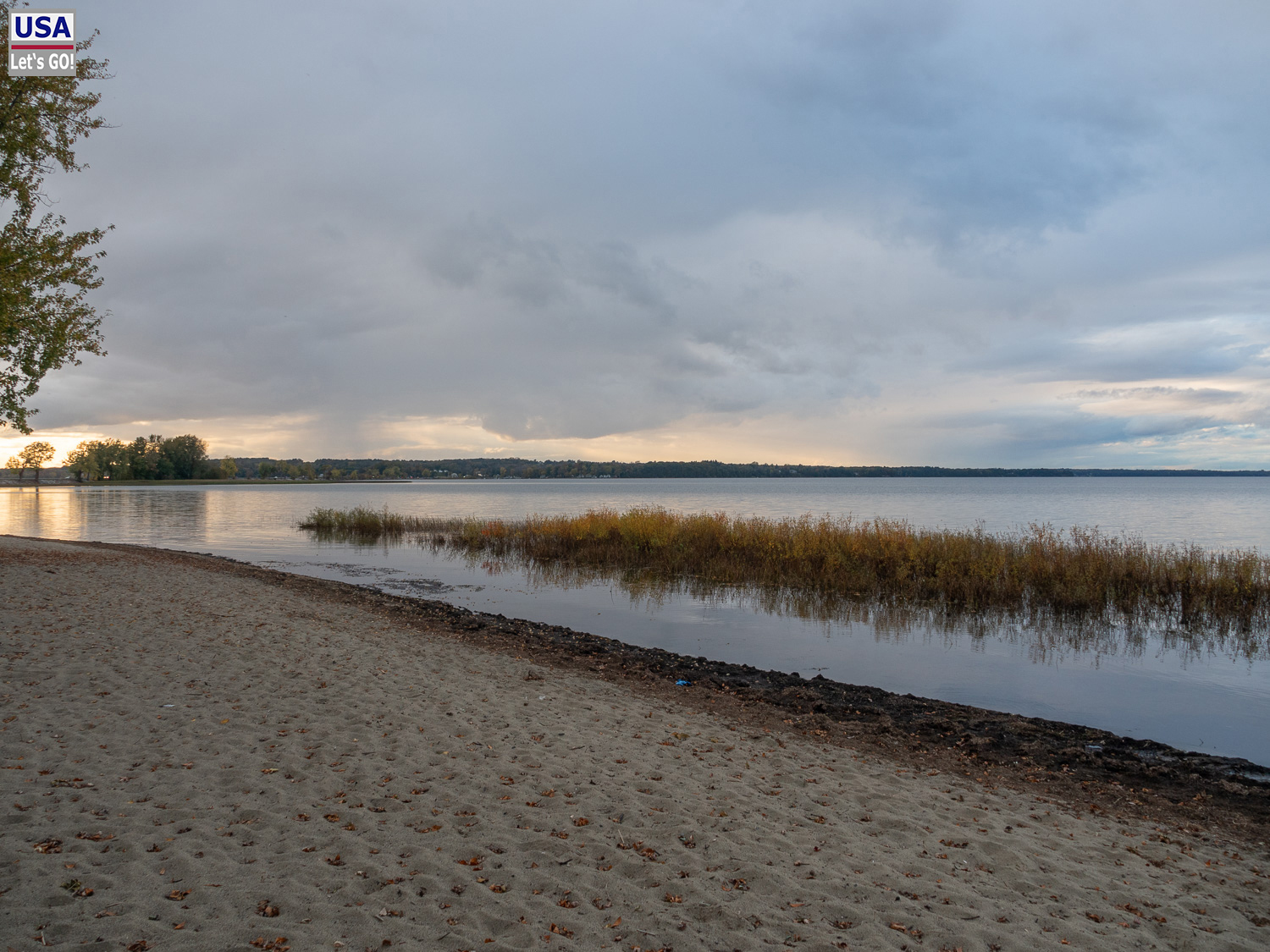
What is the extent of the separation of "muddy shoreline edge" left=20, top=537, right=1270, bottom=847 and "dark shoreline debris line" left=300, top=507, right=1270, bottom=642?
6.63m

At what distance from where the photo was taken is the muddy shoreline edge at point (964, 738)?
647 cm

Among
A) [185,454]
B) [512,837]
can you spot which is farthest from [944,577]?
[185,454]

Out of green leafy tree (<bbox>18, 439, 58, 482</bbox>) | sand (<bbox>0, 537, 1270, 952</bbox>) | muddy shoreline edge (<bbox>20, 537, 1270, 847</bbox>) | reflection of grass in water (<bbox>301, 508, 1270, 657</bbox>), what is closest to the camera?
sand (<bbox>0, 537, 1270, 952</bbox>)

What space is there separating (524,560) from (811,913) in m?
23.9

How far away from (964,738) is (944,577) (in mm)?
11270

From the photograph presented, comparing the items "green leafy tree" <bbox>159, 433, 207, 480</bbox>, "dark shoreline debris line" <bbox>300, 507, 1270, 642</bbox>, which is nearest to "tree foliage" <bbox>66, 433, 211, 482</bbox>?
"green leafy tree" <bbox>159, 433, 207, 480</bbox>

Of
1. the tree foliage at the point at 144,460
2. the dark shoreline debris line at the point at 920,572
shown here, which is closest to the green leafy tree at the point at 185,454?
the tree foliage at the point at 144,460

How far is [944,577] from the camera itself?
18.4 meters

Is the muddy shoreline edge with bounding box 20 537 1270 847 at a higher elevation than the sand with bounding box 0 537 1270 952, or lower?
lower

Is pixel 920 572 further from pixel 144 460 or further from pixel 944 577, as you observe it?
pixel 144 460

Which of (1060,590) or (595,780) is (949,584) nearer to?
(1060,590)

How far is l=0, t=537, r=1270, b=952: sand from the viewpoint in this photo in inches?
149

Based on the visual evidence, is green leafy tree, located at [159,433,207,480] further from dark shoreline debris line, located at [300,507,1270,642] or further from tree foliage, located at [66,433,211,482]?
dark shoreline debris line, located at [300,507,1270,642]

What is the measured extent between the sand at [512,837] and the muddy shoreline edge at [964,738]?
476 mm
